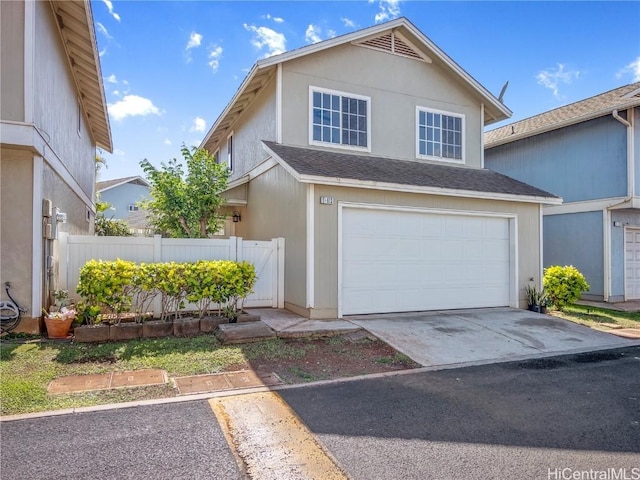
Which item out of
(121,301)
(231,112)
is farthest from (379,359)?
(231,112)

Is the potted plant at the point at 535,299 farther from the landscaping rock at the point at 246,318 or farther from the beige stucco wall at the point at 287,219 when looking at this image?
the landscaping rock at the point at 246,318

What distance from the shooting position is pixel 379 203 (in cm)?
934

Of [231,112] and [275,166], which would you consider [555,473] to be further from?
[231,112]

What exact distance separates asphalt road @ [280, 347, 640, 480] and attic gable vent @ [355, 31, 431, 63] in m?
9.35

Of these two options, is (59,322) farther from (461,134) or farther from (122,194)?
(122,194)

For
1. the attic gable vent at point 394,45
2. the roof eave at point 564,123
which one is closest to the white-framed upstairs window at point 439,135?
the attic gable vent at point 394,45

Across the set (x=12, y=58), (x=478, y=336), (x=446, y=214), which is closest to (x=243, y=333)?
(x=478, y=336)

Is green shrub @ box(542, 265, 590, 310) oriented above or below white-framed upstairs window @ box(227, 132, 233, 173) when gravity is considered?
below

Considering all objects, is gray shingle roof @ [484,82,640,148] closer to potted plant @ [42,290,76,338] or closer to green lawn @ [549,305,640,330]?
green lawn @ [549,305,640,330]

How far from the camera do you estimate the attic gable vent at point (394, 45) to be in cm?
1162

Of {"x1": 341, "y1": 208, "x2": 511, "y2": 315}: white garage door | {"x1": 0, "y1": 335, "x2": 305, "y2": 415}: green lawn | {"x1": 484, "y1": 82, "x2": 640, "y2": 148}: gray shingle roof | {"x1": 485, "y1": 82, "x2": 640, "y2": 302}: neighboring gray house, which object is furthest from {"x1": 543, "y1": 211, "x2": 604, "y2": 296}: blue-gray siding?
{"x1": 0, "y1": 335, "x2": 305, "y2": 415}: green lawn

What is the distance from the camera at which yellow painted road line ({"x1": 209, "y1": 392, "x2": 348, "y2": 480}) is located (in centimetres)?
326

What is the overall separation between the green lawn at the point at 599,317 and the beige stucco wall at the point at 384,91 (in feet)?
17.0

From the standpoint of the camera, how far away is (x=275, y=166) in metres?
10.6
